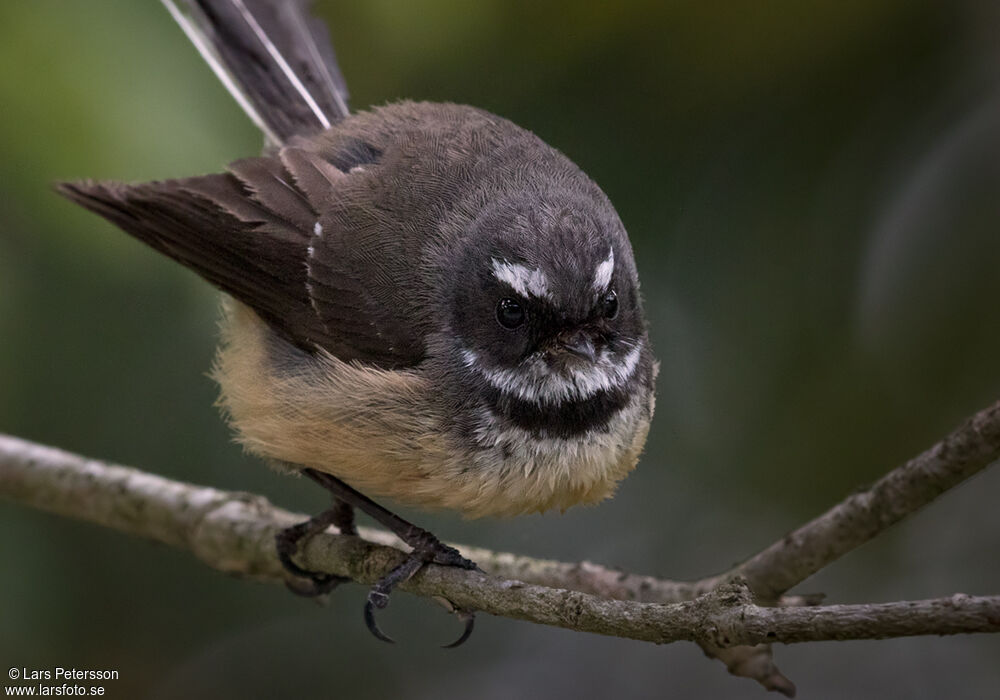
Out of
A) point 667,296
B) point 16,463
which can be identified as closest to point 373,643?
point 16,463

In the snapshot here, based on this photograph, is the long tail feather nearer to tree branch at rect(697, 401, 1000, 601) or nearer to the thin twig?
the thin twig

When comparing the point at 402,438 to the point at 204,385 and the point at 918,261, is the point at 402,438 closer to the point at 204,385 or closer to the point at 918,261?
the point at 204,385

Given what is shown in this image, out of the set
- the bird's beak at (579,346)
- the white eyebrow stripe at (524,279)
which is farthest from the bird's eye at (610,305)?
the white eyebrow stripe at (524,279)

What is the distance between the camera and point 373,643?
5.23 metres

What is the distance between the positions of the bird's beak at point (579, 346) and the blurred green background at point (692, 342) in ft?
4.18

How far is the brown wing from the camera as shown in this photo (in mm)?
3709

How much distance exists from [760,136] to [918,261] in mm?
938

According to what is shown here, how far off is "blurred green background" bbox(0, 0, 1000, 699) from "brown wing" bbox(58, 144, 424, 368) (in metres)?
0.21

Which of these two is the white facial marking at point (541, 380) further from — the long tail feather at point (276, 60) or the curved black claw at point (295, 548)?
the long tail feather at point (276, 60)

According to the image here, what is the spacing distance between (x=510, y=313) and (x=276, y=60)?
198 centimetres

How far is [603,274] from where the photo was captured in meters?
3.50

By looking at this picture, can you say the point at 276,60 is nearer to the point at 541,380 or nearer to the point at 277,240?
the point at 277,240

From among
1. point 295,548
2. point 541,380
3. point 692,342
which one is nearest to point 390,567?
point 295,548

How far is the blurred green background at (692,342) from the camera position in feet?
14.6
